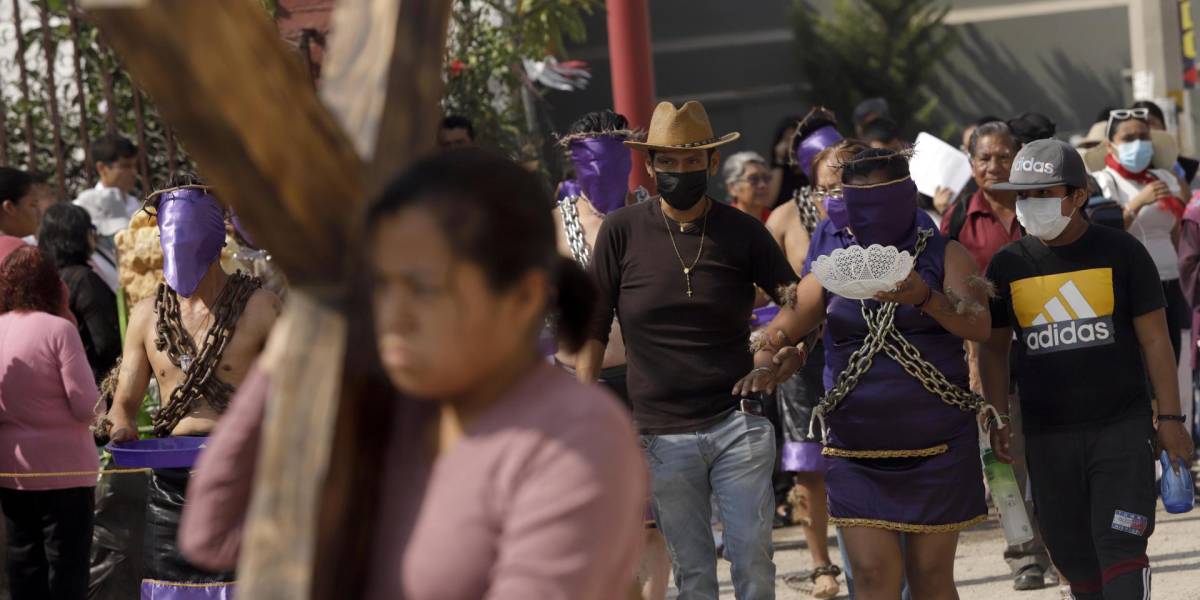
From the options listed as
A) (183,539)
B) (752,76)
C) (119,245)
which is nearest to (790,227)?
(119,245)

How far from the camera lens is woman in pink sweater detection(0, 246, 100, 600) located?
676 centimetres

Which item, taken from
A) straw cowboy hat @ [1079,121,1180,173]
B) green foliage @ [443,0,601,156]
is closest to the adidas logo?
straw cowboy hat @ [1079,121,1180,173]

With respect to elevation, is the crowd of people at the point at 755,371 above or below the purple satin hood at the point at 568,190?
below

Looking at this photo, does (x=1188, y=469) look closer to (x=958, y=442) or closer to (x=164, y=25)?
(x=958, y=442)

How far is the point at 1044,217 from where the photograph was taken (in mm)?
6137

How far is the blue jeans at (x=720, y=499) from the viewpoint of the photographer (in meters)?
6.23

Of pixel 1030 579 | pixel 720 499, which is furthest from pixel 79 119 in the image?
pixel 1030 579

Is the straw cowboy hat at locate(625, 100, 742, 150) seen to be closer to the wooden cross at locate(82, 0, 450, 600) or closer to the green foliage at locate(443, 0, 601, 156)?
the wooden cross at locate(82, 0, 450, 600)

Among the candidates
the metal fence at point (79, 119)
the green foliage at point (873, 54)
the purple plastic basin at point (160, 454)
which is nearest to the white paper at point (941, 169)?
the metal fence at point (79, 119)

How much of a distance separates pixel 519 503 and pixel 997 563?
23.0ft

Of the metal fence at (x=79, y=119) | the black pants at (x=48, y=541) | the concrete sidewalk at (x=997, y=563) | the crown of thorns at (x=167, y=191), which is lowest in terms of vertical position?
the concrete sidewalk at (x=997, y=563)

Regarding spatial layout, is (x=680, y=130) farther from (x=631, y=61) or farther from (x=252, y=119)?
(x=252, y=119)

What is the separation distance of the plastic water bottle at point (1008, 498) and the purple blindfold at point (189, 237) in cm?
297

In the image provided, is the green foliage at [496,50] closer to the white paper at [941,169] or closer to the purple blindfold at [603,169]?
the white paper at [941,169]
